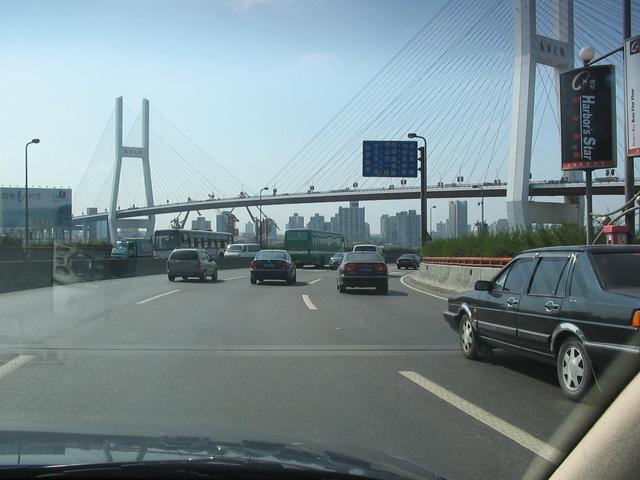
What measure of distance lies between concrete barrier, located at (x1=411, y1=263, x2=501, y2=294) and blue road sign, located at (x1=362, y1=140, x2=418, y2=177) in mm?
16235

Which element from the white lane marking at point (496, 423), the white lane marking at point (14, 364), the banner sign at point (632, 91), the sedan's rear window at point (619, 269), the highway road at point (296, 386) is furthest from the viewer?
the banner sign at point (632, 91)

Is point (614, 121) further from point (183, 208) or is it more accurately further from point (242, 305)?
point (183, 208)

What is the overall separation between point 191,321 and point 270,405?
24.7 ft

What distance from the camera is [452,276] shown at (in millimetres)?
24312

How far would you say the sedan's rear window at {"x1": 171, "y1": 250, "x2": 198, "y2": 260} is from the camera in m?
29.2

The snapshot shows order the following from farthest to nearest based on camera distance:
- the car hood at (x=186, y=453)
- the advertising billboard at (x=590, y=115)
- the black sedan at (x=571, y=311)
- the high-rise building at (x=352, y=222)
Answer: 1. the high-rise building at (x=352, y=222)
2. the advertising billboard at (x=590, y=115)
3. the black sedan at (x=571, y=311)
4. the car hood at (x=186, y=453)

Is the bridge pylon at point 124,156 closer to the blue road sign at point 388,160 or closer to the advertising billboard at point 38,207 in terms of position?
the advertising billboard at point 38,207

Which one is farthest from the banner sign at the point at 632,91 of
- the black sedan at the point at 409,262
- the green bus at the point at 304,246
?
the black sedan at the point at 409,262

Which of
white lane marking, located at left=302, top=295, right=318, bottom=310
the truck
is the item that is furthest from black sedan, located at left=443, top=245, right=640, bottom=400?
the truck

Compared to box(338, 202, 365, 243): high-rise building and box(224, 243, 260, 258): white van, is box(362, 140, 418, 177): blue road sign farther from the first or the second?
box(338, 202, 365, 243): high-rise building

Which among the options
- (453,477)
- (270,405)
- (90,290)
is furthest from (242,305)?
(453,477)

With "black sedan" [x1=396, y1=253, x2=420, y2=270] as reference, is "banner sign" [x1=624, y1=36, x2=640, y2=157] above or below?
above

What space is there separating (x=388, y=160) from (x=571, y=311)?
130 feet

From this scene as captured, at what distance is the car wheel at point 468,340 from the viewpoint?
9203mm
